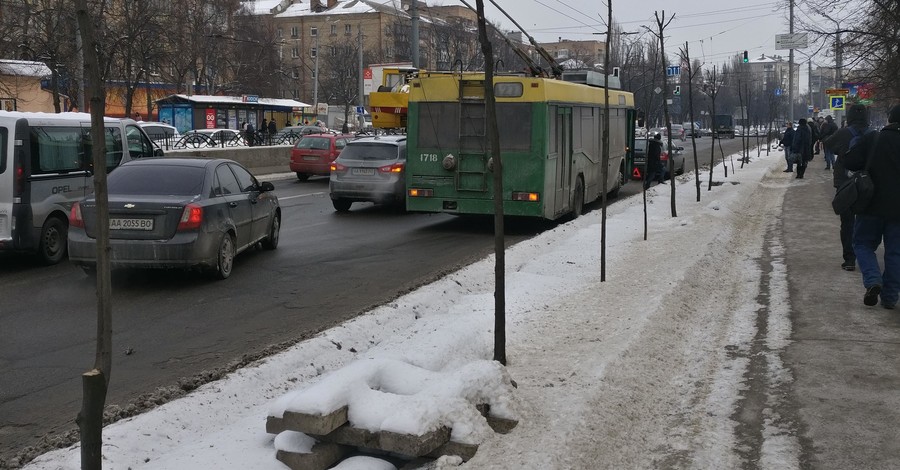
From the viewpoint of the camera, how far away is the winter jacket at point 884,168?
829 centimetres

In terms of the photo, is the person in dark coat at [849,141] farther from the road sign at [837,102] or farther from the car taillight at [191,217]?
the road sign at [837,102]

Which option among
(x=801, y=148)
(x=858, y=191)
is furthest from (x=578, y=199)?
(x=801, y=148)

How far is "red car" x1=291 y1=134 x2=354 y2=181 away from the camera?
28969mm

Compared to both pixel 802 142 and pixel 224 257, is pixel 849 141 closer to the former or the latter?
pixel 224 257

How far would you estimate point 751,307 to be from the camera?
8938 mm

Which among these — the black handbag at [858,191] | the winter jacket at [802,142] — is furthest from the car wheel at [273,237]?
the winter jacket at [802,142]

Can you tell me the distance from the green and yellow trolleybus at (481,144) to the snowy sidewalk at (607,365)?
3398 mm

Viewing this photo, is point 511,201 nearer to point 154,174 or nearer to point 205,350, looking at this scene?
point 154,174

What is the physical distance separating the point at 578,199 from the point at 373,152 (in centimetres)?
441

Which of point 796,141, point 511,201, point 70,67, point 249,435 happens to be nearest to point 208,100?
point 70,67

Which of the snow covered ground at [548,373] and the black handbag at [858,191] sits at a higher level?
the black handbag at [858,191]

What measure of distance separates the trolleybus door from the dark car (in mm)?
6251

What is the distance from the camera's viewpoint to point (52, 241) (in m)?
12.1

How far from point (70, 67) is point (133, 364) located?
27891 millimetres
